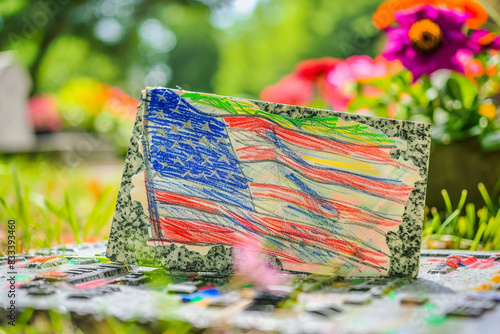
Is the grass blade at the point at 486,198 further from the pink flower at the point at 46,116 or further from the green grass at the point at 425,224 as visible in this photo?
the pink flower at the point at 46,116

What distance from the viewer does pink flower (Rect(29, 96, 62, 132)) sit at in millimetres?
6254

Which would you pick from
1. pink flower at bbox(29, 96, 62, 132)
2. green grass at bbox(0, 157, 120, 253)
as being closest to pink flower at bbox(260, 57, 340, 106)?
green grass at bbox(0, 157, 120, 253)

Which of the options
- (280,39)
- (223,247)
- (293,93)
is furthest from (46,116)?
(280,39)

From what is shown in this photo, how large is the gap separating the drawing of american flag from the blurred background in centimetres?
11

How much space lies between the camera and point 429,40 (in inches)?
61.1

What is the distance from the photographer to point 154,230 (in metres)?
1.00

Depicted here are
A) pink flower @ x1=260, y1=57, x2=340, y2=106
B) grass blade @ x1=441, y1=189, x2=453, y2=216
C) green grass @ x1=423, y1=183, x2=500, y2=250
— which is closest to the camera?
green grass @ x1=423, y1=183, x2=500, y2=250

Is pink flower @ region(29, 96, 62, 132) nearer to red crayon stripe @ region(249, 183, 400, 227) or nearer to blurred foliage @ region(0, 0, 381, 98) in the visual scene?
blurred foliage @ region(0, 0, 381, 98)

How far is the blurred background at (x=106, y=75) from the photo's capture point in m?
1.59

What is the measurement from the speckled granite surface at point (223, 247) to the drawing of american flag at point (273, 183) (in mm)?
14

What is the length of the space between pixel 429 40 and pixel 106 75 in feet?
43.5

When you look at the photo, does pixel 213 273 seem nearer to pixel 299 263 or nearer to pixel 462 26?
pixel 299 263

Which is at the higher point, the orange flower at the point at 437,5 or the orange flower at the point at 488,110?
the orange flower at the point at 437,5

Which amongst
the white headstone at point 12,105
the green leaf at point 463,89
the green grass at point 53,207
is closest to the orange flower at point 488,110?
the green leaf at point 463,89
